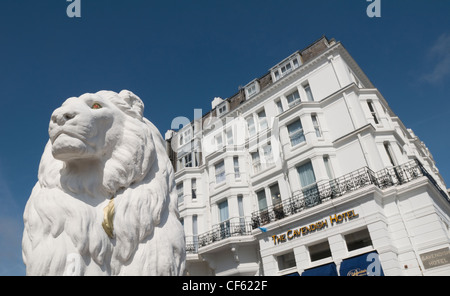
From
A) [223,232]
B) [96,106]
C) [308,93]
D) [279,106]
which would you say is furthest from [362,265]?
[96,106]

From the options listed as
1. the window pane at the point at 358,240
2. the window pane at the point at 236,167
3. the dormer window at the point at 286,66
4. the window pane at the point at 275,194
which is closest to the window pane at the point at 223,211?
the window pane at the point at 236,167

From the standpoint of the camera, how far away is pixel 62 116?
238cm

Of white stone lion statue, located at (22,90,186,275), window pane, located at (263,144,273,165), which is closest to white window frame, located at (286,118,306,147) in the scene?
window pane, located at (263,144,273,165)

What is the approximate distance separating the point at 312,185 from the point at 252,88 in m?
10.5

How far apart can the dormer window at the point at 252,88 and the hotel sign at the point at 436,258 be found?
14.9m

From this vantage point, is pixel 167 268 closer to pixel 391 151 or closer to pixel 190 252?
pixel 391 151

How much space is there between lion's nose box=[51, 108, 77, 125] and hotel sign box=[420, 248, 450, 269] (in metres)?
13.6

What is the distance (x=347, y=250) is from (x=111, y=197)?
12818 mm

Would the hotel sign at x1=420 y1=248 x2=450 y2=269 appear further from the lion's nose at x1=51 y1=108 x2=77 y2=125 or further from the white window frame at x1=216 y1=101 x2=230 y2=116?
the white window frame at x1=216 y1=101 x2=230 y2=116

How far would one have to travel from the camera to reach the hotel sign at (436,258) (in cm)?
1132

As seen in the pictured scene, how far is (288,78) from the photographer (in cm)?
2044

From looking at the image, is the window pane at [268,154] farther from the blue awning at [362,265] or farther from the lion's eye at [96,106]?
the lion's eye at [96,106]

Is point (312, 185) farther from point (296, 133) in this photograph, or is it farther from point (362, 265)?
point (362, 265)

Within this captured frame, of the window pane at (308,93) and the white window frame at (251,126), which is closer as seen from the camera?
the window pane at (308,93)
